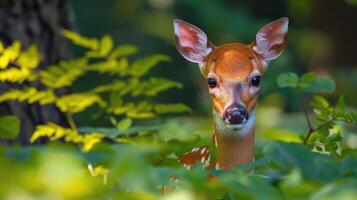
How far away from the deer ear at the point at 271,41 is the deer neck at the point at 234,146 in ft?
0.82

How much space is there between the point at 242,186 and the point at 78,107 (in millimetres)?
2036

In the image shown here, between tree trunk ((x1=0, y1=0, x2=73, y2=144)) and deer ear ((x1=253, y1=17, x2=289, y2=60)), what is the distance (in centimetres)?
114

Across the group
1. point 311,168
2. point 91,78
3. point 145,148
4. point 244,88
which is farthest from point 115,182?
point 91,78

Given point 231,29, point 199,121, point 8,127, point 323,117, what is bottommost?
point 199,121

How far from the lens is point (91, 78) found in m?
8.97

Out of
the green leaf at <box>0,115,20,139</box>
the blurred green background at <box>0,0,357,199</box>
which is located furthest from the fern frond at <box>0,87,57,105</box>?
the green leaf at <box>0,115,20,139</box>

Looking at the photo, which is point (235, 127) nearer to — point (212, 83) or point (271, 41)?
point (212, 83)

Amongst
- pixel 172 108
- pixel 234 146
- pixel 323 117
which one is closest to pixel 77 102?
pixel 172 108

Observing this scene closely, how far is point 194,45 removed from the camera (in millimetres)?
3285

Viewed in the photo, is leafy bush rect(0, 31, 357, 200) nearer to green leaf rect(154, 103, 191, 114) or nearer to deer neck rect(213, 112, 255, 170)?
deer neck rect(213, 112, 255, 170)

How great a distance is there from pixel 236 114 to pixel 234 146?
0.09 m

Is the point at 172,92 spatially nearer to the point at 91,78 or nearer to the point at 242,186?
the point at 91,78

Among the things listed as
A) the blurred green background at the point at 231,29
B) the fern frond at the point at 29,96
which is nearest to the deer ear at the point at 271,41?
the fern frond at the point at 29,96

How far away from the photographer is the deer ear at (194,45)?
10.7 feet
